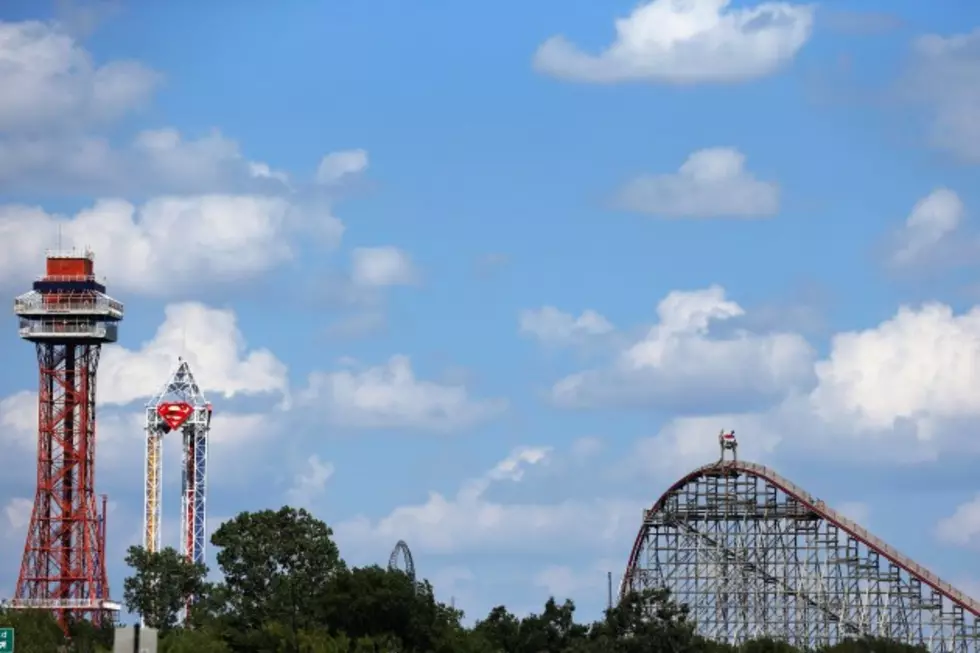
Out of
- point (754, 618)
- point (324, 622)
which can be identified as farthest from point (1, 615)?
point (754, 618)

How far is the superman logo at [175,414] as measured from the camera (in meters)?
172

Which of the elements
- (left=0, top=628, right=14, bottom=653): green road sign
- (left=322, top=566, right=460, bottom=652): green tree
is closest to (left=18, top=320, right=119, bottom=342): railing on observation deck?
(left=322, top=566, right=460, bottom=652): green tree

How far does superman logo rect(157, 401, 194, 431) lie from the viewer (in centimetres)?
17238

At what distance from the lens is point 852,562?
130 metres

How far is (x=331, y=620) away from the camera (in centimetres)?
9719

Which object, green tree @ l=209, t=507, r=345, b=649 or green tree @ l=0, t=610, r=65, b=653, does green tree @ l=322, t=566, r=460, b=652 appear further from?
green tree @ l=209, t=507, r=345, b=649

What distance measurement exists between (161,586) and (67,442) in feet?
43.9

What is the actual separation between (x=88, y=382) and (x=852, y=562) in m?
53.1

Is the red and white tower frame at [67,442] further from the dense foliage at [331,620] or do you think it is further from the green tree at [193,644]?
the green tree at [193,644]

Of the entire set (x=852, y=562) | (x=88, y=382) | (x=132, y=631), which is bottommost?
(x=132, y=631)

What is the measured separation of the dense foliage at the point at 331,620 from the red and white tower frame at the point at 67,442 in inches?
448

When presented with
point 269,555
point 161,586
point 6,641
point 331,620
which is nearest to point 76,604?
point 161,586

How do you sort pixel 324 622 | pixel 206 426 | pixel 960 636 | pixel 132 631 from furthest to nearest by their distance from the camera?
1. pixel 206 426
2. pixel 960 636
3. pixel 324 622
4. pixel 132 631

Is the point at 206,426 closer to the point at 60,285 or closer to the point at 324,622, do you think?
the point at 60,285
